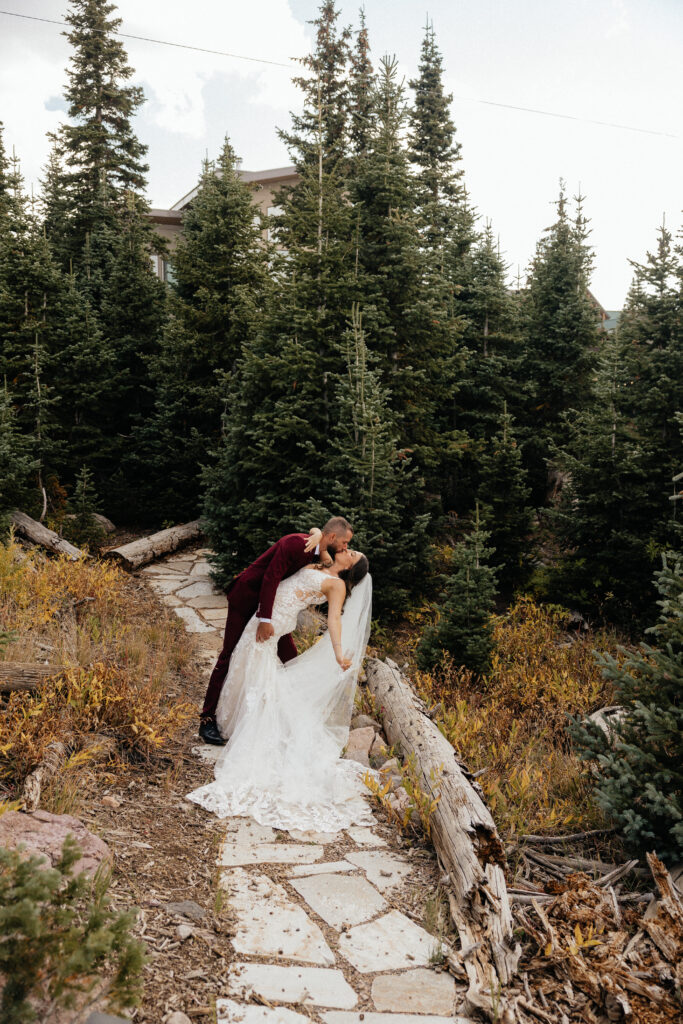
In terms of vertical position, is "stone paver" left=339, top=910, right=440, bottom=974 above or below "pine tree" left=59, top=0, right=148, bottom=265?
below

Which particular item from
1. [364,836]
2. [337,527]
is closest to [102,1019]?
[364,836]

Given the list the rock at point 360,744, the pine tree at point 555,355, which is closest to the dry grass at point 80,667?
the rock at point 360,744

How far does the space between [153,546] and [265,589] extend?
7.26 m

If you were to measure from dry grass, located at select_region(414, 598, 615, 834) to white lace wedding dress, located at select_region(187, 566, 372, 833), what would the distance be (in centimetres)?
92

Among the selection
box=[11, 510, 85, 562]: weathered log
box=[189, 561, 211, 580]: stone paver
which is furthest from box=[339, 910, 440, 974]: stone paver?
box=[11, 510, 85, 562]: weathered log

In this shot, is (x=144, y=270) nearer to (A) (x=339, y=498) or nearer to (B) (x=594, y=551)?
(A) (x=339, y=498)

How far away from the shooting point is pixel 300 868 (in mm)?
4168

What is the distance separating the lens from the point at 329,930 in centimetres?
356

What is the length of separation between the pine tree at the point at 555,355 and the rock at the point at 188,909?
11342mm

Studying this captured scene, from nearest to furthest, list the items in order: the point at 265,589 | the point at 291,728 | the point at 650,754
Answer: the point at 650,754 → the point at 291,728 → the point at 265,589

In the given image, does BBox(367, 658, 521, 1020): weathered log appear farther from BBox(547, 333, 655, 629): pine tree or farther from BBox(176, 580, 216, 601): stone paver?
BBox(176, 580, 216, 601): stone paver

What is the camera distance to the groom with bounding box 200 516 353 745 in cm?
583

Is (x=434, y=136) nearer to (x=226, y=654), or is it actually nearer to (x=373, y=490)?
(x=373, y=490)

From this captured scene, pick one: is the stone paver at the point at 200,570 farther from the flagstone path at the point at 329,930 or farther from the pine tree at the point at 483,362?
the flagstone path at the point at 329,930
